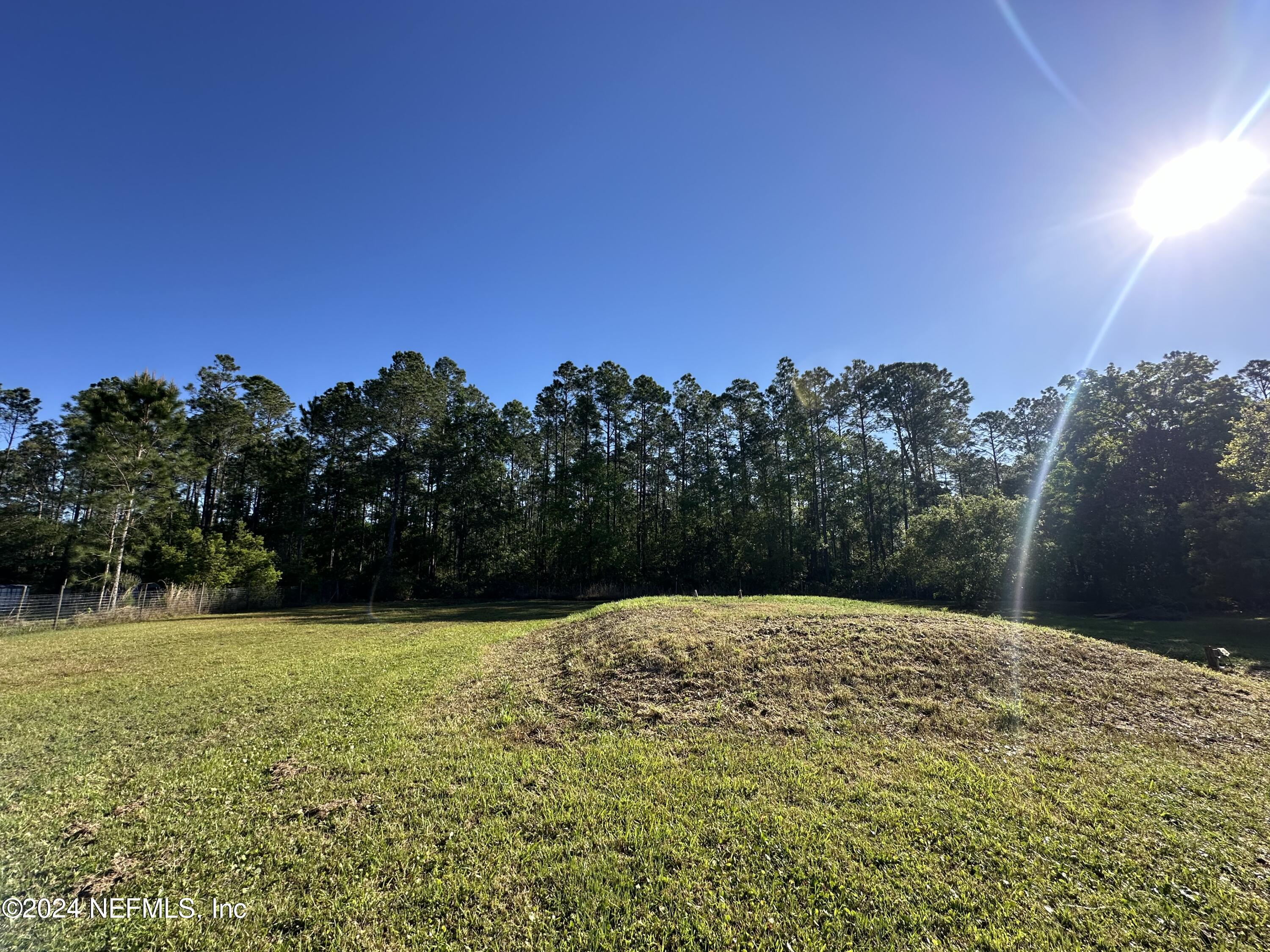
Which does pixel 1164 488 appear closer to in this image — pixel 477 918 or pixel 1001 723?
pixel 1001 723

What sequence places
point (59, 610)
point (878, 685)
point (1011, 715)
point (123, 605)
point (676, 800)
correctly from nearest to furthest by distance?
1. point (676, 800)
2. point (1011, 715)
3. point (878, 685)
4. point (59, 610)
5. point (123, 605)

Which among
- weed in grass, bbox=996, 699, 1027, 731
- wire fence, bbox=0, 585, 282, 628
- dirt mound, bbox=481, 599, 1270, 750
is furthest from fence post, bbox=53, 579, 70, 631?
weed in grass, bbox=996, 699, 1027, 731

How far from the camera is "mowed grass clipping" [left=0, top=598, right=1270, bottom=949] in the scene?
3.06 m

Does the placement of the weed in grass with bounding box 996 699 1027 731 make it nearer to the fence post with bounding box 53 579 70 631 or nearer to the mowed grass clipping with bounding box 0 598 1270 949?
the mowed grass clipping with bounding box 0 598 1270 949

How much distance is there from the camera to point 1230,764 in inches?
209

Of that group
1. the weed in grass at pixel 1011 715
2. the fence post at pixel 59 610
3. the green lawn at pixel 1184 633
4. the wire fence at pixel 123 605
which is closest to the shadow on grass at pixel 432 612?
the wire fence at pixel 123 605

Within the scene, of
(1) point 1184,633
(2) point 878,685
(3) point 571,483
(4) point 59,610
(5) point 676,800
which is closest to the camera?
(5) point 676,800

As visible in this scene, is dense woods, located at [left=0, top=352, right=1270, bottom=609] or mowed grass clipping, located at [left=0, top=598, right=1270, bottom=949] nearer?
mowed grass clipping, located at [left=0, top=598, right=1270, bottom=949]

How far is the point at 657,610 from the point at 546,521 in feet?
78.8

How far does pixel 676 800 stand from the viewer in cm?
462

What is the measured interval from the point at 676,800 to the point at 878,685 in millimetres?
4696

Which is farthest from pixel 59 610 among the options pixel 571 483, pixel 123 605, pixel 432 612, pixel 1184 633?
pixel 1184 633

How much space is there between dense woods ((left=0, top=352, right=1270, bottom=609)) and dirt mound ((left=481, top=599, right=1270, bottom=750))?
59.1 feet

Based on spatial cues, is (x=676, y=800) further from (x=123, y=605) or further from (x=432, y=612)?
(x=123, y=605)
